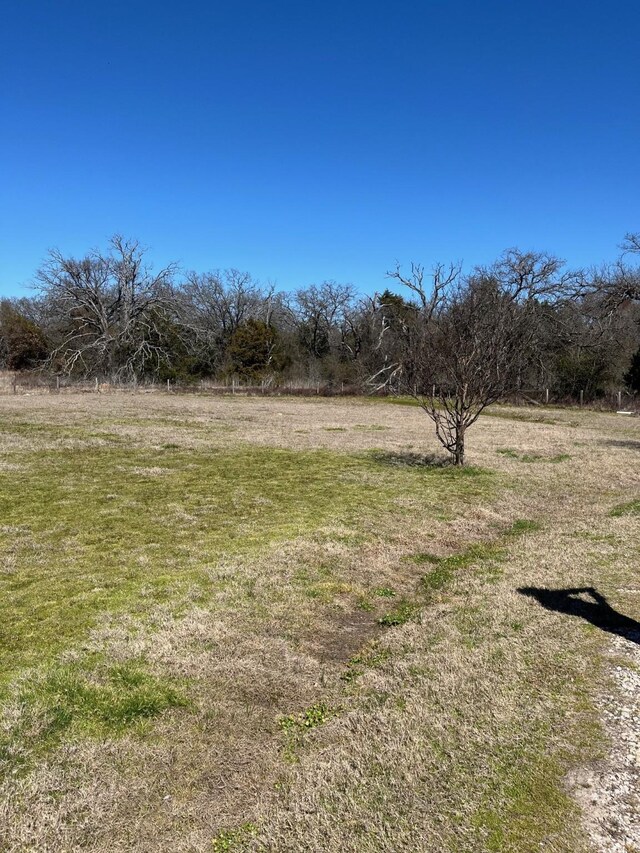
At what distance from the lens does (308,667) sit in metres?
3.60

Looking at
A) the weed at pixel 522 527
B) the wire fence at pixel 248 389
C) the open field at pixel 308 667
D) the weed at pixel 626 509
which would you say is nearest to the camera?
the open field at pixel 308 667

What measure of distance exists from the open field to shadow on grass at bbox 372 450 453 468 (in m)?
2.80

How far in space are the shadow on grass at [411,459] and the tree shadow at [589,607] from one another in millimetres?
6402

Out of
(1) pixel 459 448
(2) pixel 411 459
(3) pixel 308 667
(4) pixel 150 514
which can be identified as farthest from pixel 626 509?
(4) pixel 150 514

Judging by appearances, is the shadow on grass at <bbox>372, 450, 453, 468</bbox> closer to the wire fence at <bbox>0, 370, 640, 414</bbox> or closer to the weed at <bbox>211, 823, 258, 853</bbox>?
the weed at <bbox>211, 823, 258, 853</bbox>

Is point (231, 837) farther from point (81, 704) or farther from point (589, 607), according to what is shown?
point (589, 607)

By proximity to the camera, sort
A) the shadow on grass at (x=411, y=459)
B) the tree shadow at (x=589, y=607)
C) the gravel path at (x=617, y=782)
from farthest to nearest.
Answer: the shadow on grass at (x=411, y=459) → the tree shadow at (x=589, y=607) → the gravel path at (x=617, y=782)

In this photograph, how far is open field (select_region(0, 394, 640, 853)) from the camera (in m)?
2.28

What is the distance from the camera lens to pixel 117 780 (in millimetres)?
2488

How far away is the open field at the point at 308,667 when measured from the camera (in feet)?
7.49

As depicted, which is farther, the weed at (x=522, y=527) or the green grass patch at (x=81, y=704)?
the weed at (x=522, y=527)

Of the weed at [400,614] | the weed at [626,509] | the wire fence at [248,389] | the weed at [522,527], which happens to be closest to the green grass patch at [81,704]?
the weed at [400,614]

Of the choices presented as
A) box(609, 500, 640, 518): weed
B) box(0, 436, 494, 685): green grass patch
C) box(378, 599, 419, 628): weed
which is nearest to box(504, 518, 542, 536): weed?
box(0, 436, 494, 685): green grass patch

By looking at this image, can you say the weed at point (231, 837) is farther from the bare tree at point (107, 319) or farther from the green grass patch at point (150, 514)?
the bare tree at point (107, 319)
